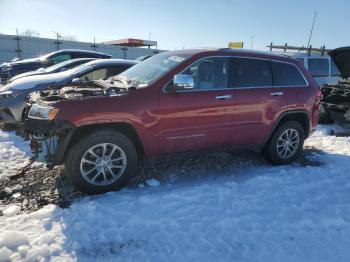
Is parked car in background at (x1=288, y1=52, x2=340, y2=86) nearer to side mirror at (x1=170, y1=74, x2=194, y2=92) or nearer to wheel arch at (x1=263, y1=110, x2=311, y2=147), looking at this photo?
wheel arch at (x1=263, y1=110, x2=311, y2=147)

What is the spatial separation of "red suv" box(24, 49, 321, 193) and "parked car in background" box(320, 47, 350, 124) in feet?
11.5

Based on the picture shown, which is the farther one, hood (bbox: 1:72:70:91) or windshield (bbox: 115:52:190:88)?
hood (bbox: 1:72:70:91)

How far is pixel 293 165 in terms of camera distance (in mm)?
5895

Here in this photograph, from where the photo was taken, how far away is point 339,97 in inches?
372

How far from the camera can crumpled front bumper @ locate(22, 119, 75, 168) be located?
157 inches

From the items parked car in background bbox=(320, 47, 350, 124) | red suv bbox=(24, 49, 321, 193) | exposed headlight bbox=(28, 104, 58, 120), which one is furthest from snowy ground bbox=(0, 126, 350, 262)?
parked car in background bbox=(320, 47, 350, 124)

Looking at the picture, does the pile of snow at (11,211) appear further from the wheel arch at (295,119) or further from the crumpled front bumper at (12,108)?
the wheel arch at (295,119)

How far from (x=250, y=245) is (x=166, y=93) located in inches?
86.0

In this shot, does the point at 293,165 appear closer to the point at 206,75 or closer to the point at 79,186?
the point at 206,75

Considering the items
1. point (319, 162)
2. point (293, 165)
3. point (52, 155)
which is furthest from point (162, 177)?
point (319, 162)

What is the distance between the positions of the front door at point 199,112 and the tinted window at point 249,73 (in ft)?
0.45

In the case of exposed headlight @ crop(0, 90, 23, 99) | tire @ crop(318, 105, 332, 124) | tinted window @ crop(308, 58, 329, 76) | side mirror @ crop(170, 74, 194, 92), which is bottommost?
tire @ crop(318, 105, 332, 124)

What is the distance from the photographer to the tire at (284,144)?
18.8 ft

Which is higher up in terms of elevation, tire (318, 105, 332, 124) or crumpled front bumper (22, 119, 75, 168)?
crumpled front bumper (22, 119, 75, 168)
